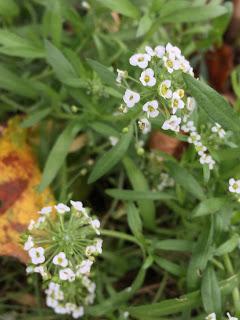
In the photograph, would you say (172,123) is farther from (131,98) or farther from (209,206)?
(209,206)

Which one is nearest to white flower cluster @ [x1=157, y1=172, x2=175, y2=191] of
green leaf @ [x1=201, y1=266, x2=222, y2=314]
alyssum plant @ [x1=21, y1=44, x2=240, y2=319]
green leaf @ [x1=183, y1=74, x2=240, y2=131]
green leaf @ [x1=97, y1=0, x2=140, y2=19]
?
alyssum plant @ [x1=21, y1=44, x2=240, y2=319]

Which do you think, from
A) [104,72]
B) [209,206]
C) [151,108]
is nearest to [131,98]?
[151,108]

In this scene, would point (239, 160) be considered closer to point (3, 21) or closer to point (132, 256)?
point (132, 256)

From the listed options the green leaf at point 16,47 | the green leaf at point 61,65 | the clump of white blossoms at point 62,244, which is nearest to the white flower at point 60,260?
the clump of white blossoms at point 62,244

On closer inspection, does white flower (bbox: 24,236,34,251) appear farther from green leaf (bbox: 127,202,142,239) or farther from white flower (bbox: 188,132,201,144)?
white flower (bbox: 188,132,201,144)

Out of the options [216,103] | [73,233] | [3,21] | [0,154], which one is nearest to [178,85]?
[216,103]

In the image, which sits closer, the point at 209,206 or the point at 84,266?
the point at 84,266
